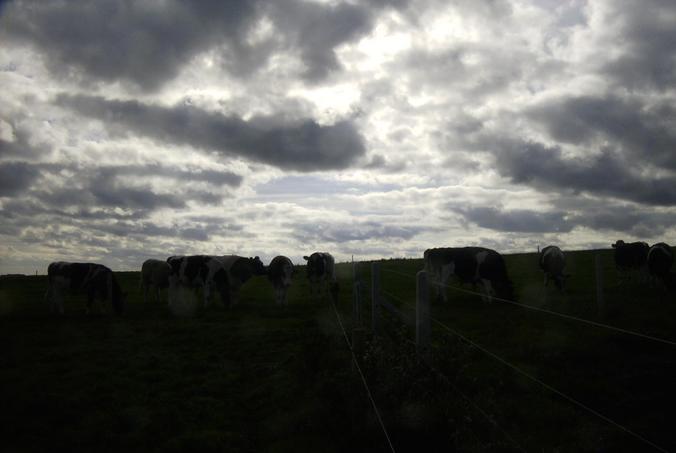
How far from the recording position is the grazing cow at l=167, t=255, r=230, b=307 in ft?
78.2

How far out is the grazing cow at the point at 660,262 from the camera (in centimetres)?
2131

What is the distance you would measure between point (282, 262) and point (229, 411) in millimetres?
16243

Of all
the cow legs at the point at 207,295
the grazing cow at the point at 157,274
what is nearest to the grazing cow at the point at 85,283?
the cow legs at the point at 207,295

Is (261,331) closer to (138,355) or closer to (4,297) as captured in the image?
(138,355)

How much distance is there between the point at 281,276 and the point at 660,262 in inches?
635

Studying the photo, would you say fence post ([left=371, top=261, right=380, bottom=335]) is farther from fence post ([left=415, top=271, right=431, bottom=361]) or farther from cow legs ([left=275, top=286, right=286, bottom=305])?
cow legs ([left=275, top=286, right=286, bottom=305])

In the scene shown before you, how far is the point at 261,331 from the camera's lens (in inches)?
606

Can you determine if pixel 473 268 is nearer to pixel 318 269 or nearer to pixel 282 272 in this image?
pixel 318 269

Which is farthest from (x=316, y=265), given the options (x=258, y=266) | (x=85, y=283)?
(x=85, y=283)

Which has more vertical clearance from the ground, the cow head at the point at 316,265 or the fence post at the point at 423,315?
the cow head at the point at 316,265

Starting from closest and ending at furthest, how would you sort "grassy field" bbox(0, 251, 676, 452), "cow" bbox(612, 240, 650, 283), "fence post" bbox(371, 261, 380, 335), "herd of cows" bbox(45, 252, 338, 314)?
"grassy field" bbox(0, 251, 676, 452) → "fence post" bbox(371, 261, 380, 335) → "herd of cows" bbox(45, 252, 338, 314) → "cow" bbox(612, 240, 650, 283)

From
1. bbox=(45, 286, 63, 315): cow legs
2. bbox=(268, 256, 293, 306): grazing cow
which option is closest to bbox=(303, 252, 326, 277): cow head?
bbox=(268, 256, 293, 306): grazing cow

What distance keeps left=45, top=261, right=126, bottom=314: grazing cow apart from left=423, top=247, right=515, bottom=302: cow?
44.1ft

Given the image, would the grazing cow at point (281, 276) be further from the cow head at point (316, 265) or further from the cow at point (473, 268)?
the cow at point (473, 268)
